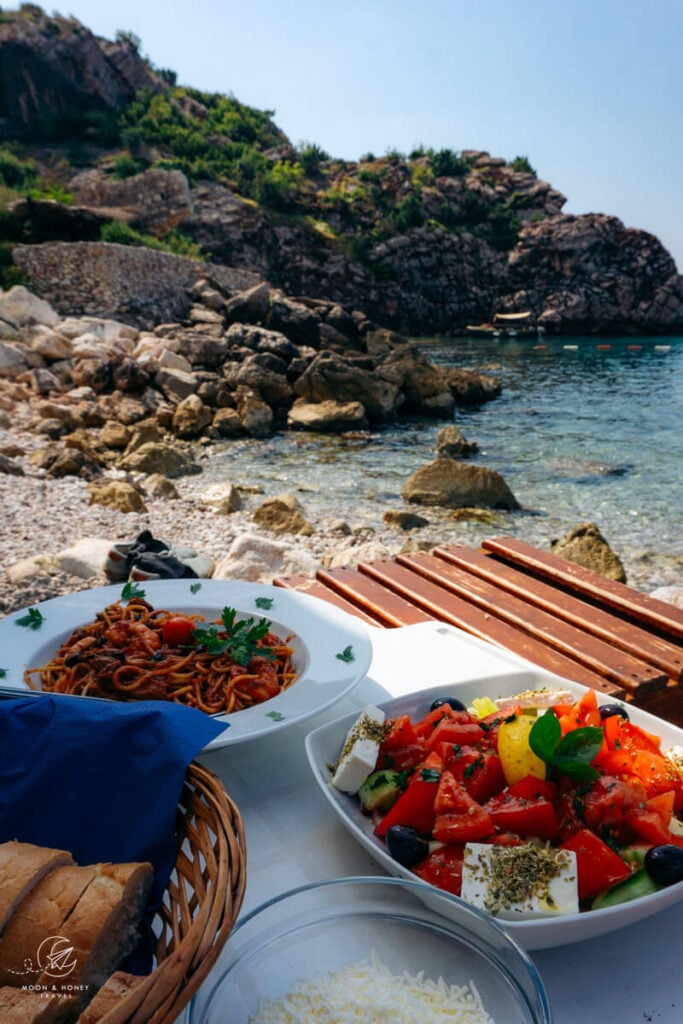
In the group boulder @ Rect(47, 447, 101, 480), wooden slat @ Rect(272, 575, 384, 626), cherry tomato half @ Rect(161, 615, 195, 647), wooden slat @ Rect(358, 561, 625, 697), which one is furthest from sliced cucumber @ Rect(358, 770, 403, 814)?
boulder @ Rect(47, 447, 101, 480)

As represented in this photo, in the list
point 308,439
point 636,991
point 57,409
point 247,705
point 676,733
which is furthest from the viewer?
point 308,439

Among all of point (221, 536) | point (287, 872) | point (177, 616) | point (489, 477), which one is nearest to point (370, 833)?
point (287, 872)

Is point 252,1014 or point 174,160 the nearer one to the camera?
point 252,1014

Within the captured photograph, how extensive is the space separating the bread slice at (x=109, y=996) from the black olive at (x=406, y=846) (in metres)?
0.50

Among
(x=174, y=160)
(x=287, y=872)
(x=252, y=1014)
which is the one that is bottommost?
(x=287, y=872)

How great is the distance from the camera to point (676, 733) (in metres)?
1.44

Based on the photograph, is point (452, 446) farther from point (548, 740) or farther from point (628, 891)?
point (628, 891)

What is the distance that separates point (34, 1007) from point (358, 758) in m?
0.69

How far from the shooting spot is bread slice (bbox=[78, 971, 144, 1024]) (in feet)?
2.39

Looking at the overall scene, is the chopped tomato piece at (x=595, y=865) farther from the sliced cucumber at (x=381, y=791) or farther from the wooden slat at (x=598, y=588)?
the wooden slat at (x=598, y=588)

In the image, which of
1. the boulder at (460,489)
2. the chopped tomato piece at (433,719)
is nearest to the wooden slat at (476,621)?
the chopped tomato piece at (433,719)

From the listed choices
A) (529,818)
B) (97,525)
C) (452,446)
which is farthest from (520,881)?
(452,446)

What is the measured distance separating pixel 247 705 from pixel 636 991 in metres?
1.04

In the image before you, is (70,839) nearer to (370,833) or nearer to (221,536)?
(370,833)
